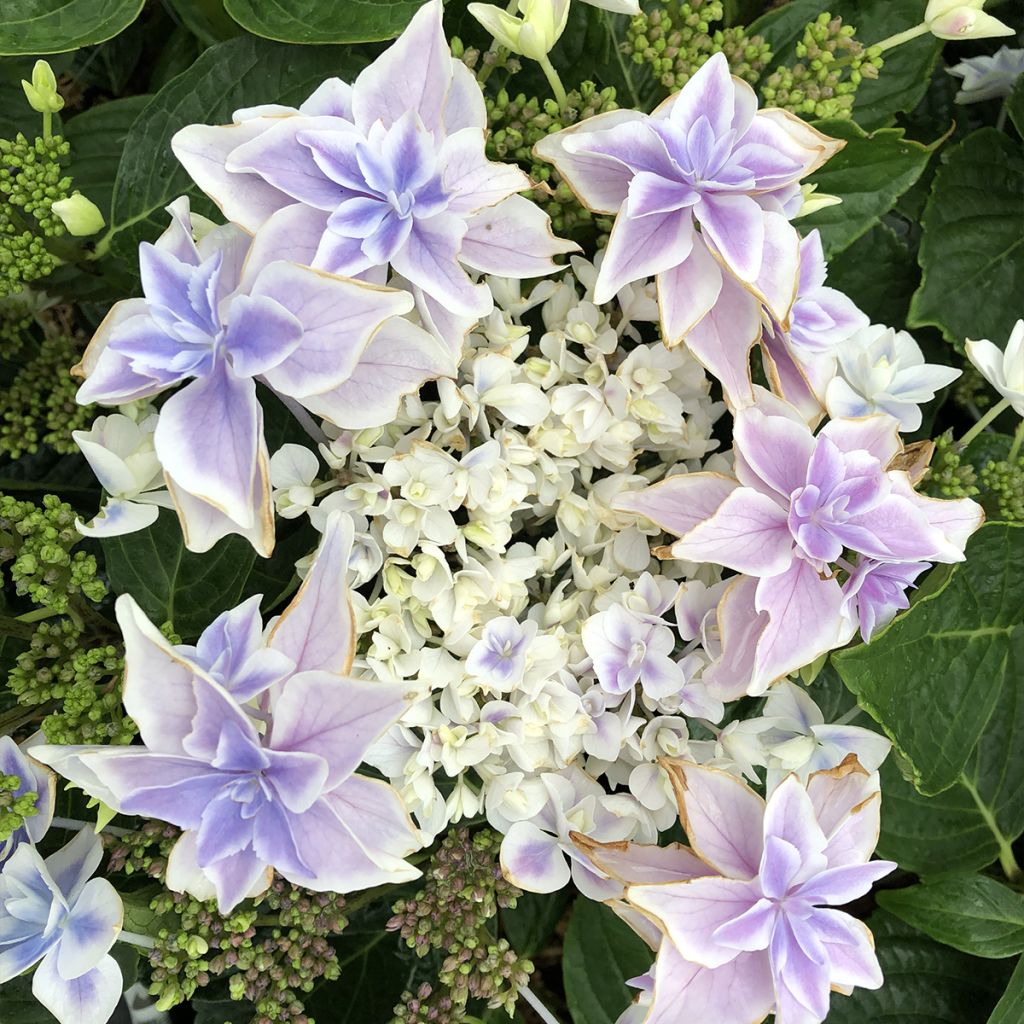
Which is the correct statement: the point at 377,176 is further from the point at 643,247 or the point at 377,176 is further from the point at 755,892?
the point at 755,892

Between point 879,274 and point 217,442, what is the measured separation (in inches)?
25.7

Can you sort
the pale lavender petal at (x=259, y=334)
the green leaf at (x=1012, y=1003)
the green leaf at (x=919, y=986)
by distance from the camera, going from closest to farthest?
the pale lavender petal at (x=259, y=334) → the green leaf at (x=1012, y=1003) → the green leaf at (x=919, y=986)

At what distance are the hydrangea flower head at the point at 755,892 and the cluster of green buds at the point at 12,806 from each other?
1.09ft

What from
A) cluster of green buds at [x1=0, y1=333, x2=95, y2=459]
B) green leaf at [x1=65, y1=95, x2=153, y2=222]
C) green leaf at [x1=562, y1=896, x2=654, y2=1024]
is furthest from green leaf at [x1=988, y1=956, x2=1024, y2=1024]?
green leaf at [x1=65, y1=95, x2=153, y2=222]

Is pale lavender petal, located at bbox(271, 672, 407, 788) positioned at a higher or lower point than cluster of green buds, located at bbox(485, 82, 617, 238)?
lower

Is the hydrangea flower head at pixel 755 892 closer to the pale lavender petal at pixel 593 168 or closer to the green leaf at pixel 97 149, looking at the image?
the pale lavender petal at pixel 593 168

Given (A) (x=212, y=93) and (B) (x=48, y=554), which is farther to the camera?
(A) (x=212, y=93)

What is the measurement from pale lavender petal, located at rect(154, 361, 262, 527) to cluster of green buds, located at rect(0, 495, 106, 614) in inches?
7.1

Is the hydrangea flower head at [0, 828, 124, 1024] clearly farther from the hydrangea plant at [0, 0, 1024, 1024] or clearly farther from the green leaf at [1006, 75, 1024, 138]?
the green leaf at [1006, 75, 1024, 138]

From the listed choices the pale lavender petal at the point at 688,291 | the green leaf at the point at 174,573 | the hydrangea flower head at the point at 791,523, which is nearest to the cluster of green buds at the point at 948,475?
the hydrangea flower head at the point at 791,523

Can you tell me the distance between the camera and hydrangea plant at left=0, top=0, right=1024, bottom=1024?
20.1 inches

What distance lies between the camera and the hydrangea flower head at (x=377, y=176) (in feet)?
1.69

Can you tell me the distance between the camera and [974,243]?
0.93 meters

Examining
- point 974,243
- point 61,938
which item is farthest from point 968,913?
point 61,938
